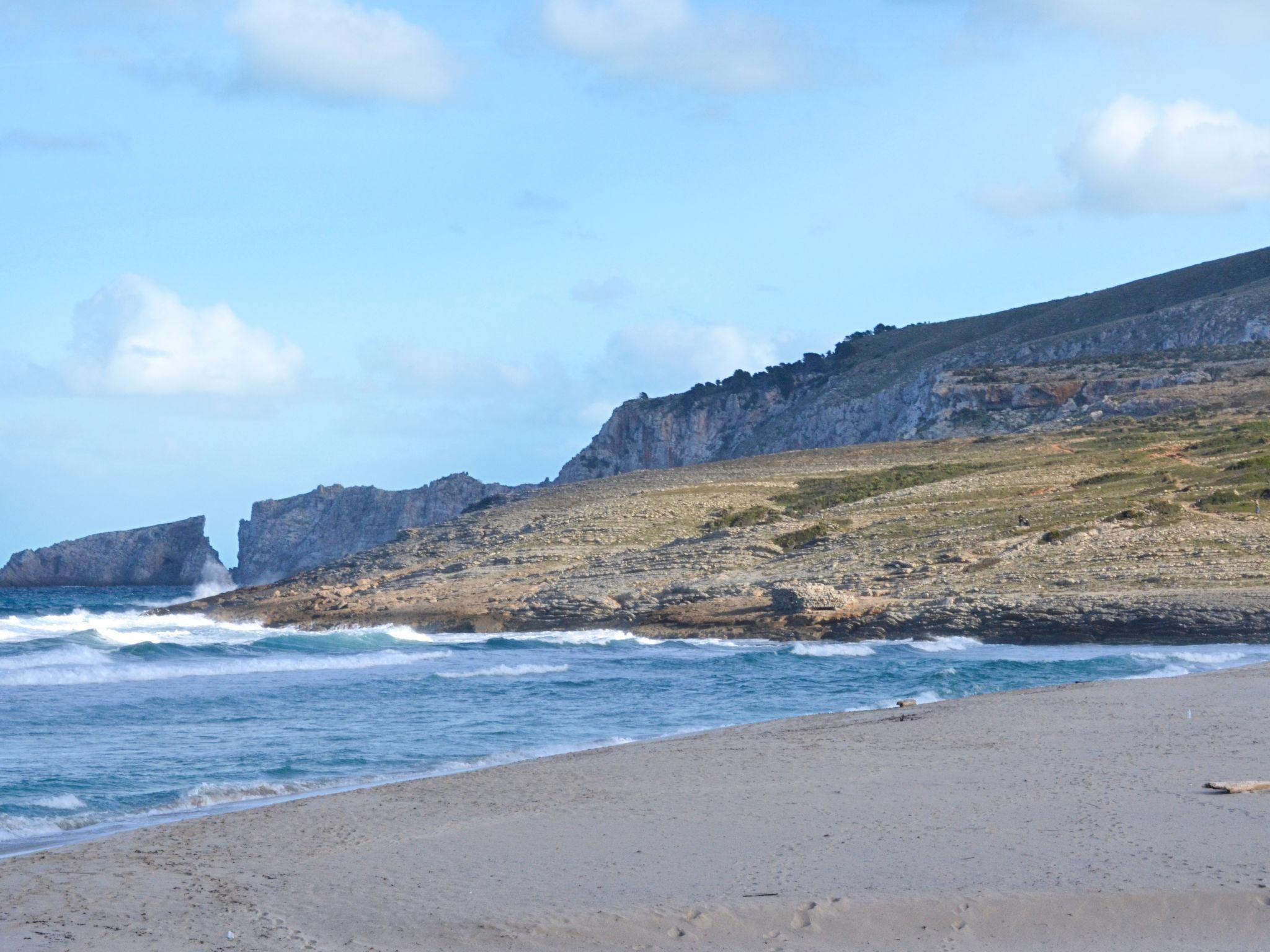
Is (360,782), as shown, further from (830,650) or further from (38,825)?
(830,650)

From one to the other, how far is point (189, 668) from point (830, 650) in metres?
16.1

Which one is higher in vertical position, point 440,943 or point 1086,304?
point 1086,304

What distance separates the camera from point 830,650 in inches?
1223

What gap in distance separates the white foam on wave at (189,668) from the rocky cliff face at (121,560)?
343 ft

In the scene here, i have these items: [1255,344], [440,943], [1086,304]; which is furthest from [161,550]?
[440,943]

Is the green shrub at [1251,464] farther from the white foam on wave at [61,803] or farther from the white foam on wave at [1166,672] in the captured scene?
the white foam on wave at [61,803]

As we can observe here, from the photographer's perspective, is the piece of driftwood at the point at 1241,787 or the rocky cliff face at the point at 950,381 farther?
the rocky cliff face at the point at 950,381

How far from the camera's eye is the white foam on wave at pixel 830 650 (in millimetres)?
30109

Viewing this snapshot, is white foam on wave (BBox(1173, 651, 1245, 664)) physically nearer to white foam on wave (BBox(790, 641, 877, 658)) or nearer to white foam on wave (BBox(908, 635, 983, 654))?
white foam on wave (BBox(908, 635, 983, 654))

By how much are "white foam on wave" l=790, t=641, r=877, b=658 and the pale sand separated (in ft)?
48.1

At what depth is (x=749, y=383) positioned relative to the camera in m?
116

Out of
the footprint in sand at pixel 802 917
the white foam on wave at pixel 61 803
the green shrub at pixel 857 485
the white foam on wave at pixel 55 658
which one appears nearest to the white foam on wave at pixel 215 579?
the green shrub at pixel 857 485

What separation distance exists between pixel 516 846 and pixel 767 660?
1878 cm

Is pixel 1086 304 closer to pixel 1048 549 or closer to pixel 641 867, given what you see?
pixel 1048 549
